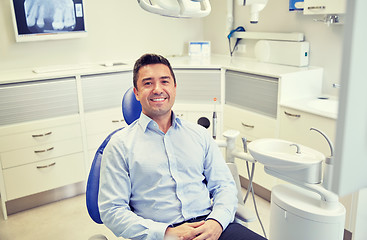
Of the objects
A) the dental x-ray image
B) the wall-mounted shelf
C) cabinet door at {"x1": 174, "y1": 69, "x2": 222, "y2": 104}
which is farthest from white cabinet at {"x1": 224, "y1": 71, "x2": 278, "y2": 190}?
the dental x-ray image

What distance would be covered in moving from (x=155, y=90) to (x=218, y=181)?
20.4 inches

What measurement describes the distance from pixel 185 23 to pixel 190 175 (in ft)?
8.74

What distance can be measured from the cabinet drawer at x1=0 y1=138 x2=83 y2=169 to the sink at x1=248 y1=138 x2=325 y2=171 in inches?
65.0

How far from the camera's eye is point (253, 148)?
1.95 m

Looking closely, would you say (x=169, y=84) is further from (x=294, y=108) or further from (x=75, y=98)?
(x=75, y=98)

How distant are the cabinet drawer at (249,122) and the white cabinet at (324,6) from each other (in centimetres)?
82

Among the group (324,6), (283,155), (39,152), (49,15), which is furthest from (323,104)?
(49,15)

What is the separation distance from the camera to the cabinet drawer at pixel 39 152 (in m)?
2.79

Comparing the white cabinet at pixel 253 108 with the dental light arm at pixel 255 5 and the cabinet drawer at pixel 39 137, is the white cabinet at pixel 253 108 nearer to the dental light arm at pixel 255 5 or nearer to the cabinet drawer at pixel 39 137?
the dental light arm at pixel 255 5

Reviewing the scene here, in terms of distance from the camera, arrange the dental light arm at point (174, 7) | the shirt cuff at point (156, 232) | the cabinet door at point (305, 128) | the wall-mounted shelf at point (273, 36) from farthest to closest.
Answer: the wall-mounted shelf at point (273, 36) → the cabinet door at point (305, 128) → the shirt cuff at point (156, 232) → the dental light arm at point (174, 7)

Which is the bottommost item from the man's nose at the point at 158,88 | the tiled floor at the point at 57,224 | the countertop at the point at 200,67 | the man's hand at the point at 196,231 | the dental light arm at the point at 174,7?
the tiled floor at the point at 57,224

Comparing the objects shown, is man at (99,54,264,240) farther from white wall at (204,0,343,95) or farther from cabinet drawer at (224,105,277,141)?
white wall at (204,0,343,95)

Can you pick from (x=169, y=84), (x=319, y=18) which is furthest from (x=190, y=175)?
(x=319, y=18)

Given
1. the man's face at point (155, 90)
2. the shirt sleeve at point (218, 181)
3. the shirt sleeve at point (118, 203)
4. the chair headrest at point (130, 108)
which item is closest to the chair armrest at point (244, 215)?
the shirt sleeve at point (218, 181)
